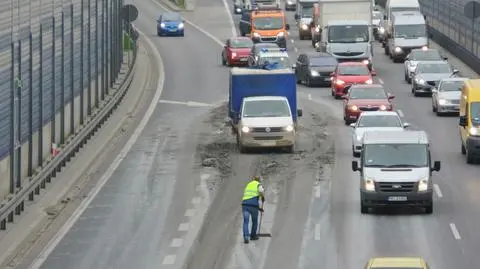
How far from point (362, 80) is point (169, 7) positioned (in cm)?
5709

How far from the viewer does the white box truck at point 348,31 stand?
72188 mm

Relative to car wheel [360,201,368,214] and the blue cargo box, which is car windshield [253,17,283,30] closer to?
the blue cargo box

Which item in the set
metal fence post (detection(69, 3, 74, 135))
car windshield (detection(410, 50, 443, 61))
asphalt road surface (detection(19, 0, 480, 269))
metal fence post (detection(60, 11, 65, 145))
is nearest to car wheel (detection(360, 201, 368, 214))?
asphalt road surface (detection(19, 0, 480, 269))

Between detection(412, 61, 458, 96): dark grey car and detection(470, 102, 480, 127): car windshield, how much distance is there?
17448 millimetres

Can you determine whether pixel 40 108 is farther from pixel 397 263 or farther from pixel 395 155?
pixel 397 263

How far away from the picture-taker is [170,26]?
96.5 metres

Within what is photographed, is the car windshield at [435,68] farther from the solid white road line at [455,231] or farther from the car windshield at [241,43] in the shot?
the solid white road line at [455,231]

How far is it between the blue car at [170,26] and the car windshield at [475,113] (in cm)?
5364

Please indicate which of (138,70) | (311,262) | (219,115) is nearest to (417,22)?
(138,70)

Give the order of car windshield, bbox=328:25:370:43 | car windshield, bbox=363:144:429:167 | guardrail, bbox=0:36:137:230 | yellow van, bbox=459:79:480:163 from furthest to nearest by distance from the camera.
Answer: car windshield, bbox=328:25:370:43
yellow van, bbox=459:79:480:163
car windshield, bbox=363:144:429:167
guardrail, bbox=0:36:137:230

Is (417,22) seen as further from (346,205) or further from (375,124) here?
(346,205)

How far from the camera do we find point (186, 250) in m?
31.8

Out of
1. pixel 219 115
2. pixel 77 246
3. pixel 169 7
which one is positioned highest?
pixel 77 246

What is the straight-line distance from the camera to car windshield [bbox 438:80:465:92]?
55825mm
